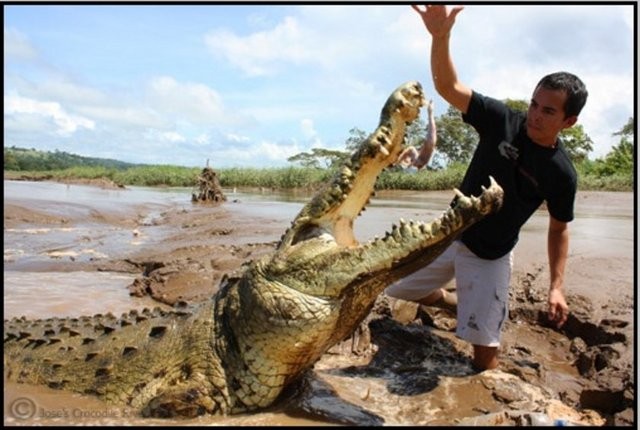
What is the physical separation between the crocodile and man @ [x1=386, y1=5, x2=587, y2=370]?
1.20 m

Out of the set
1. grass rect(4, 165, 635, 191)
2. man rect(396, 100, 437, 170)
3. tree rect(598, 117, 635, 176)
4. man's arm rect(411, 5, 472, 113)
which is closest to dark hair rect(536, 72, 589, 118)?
man's arm rect(411, 5, 472, 113)

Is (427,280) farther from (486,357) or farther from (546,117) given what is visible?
(546,117)

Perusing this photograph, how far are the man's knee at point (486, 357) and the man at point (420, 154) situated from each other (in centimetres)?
139

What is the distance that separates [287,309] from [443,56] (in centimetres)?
208

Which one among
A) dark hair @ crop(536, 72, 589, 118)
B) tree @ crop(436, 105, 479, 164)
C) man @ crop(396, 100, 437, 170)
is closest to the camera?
man @ crop(396, 100, 437, 170)

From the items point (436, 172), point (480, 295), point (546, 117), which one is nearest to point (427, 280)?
point (480, 295)

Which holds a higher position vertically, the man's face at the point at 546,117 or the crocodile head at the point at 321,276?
the man's face at the point at 546,117

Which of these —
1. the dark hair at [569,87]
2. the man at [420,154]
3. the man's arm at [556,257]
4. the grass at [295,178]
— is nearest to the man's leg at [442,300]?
the man's arm at [556,257]

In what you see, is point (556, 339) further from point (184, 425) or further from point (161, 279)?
point (161, 279)

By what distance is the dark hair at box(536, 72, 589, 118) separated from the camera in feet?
11.9

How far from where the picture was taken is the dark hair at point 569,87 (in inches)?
143

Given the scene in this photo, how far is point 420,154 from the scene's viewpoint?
403 cm

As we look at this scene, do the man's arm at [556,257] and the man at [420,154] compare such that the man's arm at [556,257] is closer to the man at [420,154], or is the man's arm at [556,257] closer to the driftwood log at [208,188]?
the man at [420,154]

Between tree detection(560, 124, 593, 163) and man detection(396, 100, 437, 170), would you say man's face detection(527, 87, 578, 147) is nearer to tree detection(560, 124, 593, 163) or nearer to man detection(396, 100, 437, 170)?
man detection(396, 100, 437, 170)
